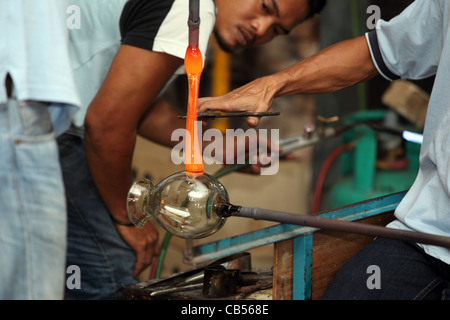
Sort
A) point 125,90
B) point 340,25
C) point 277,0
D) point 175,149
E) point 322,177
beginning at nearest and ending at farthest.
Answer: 1. point 125,90
2. point 277,0
3. point 175,149
4. point 322,177
5. point 340,25

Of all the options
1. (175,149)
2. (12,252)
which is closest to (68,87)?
(12,252)

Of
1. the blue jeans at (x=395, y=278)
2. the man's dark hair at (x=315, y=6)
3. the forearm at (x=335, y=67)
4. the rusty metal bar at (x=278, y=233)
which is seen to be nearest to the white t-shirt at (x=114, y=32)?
the forearm at (x=335, y=67)

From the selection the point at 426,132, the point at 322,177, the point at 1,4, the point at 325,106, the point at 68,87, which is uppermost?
the point at 1,4

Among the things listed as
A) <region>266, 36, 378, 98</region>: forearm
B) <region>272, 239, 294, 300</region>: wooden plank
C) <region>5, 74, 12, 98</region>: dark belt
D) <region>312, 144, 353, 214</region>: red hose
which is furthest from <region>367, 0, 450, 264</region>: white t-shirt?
<region>312, 144, 353, 214</region>: red hose

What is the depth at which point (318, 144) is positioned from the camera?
342 cm

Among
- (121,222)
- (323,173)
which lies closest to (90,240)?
(121,222)

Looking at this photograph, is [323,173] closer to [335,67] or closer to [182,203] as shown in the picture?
[335,67]

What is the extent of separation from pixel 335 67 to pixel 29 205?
38.4 inches

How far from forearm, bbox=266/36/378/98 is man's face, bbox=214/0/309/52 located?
0.83 ft

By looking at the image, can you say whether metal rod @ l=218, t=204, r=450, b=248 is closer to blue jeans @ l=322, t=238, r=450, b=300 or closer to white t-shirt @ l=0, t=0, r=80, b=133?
blue jeans @ l=322, t=238, r=450, b=300
